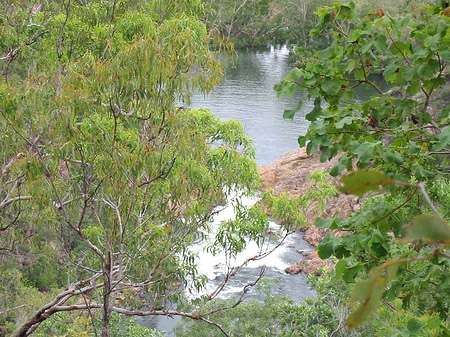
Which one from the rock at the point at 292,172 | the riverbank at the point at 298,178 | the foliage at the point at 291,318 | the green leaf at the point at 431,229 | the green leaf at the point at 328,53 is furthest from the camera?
the rock at the point at 292,172

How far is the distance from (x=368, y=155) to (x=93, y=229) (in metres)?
4.90

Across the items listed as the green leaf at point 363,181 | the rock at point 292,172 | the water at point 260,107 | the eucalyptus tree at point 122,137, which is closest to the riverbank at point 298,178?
the rock at point 292,172

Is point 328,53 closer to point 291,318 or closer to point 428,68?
point 428,68

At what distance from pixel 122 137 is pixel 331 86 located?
3.35 meters

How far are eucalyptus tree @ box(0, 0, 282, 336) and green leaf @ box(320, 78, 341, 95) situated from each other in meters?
2.74

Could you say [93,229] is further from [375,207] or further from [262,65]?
[262,65]

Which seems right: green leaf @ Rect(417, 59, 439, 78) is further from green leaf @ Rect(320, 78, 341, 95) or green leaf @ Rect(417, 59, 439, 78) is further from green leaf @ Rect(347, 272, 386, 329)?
green leaf @ Rect(347, 272, 386, 329)

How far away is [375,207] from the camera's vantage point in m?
2.88

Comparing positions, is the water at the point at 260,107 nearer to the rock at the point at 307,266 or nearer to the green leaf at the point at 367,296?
the rock at the point at 307,266

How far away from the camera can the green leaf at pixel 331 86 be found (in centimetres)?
297

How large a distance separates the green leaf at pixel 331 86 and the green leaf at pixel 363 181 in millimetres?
2139

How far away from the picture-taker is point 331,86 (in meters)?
2.98

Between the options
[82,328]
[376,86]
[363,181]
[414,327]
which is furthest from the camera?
[82,328]

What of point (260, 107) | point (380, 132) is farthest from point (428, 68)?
point (260, 107)
